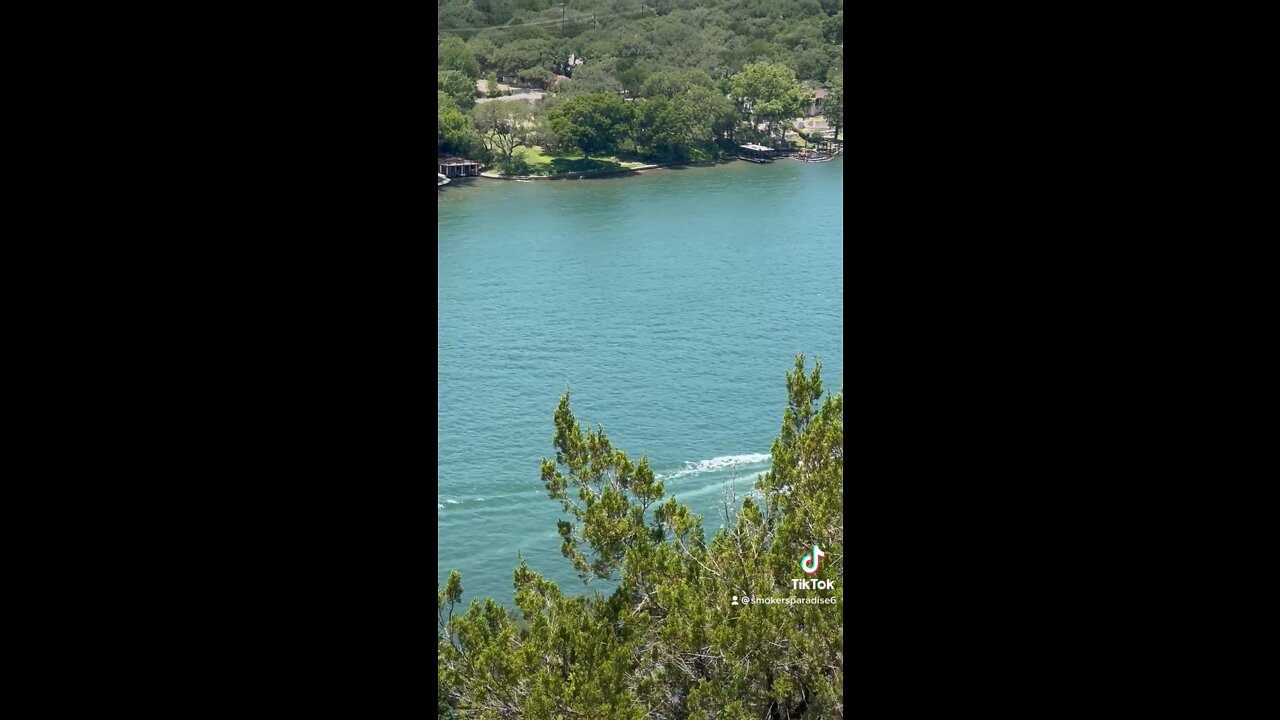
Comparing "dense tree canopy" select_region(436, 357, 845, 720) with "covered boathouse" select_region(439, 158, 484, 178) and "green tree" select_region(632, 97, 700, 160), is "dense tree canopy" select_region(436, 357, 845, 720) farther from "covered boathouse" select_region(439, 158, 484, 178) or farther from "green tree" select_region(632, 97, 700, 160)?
"covered boathouse" select_region(439, 158, 484, 178)

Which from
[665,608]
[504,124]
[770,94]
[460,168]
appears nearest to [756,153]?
[770,94]

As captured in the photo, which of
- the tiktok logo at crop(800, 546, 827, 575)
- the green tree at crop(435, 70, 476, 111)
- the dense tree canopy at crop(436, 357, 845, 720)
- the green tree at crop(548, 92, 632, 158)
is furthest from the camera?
the green tree at crop(435, 70, 476, 111)

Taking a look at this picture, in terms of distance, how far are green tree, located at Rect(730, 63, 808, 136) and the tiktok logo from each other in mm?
1641

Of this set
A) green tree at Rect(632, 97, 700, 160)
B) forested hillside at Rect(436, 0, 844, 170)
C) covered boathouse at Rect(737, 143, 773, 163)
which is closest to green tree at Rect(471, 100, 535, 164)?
forested hillside at Rect(436, 0, 844, 170)

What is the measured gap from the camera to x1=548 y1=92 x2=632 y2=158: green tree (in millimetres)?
4184

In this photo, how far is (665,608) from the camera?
356 centimetres

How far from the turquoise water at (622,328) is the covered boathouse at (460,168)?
0.04m

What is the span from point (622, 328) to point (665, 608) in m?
1.78

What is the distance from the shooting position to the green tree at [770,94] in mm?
4223

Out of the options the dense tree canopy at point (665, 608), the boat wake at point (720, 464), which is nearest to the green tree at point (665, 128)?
the dense tree canopy at point (665, 608)

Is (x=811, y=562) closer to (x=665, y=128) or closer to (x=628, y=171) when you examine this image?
(x=628, y=171)

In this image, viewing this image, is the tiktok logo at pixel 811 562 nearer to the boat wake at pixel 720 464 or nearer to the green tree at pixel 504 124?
the boat wake at pixel 720 464
